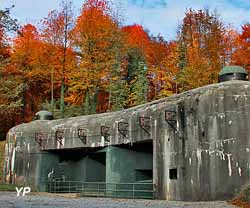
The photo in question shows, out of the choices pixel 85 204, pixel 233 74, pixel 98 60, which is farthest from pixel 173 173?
pixel 98 60

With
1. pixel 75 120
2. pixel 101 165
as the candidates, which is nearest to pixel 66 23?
pixel 75 120

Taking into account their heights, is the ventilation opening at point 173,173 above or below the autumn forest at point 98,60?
below

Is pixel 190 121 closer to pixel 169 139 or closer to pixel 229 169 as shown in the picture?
pixel 169 139

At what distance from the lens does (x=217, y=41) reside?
30.6 meters

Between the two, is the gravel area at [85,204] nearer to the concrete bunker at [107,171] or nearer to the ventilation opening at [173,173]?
the ventilation opening at [173,173]

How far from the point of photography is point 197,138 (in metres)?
15.8

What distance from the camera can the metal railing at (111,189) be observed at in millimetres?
18516

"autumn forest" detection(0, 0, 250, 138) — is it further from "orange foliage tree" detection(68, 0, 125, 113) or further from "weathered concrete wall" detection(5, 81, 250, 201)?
"weathered concrete wall" detection(5, 81, 250, 201)

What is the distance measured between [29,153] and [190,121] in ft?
39.9

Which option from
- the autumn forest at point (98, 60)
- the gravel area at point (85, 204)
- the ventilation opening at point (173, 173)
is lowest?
the gravel area at point (85, 204)

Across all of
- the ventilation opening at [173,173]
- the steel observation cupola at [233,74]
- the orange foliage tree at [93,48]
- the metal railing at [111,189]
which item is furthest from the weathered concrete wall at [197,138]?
the orange foliage tree at [93,48]

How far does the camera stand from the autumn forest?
30.4 meters

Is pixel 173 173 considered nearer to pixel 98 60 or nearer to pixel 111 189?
pixel 111 189

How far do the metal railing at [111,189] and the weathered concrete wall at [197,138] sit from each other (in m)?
1.14
